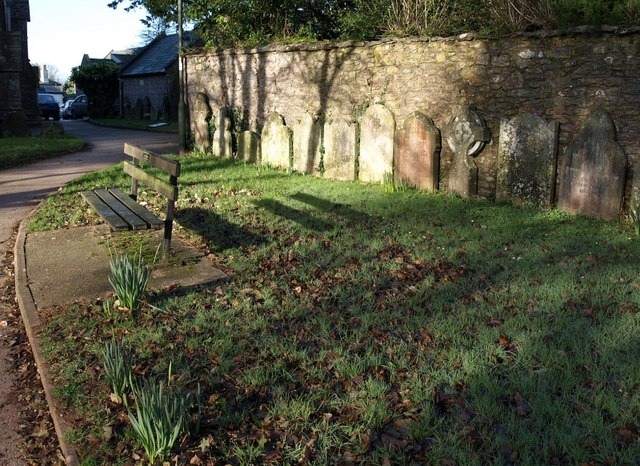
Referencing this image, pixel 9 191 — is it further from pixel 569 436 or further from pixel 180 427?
pixel 569 436

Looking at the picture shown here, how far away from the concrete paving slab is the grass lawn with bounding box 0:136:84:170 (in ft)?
27.9

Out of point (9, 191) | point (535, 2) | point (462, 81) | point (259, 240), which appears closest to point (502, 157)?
point (462, 81)

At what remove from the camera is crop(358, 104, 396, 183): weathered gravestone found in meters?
10.0

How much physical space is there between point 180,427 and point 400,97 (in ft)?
25.4

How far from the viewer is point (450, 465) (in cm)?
309

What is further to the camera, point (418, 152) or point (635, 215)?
point (418, 152)

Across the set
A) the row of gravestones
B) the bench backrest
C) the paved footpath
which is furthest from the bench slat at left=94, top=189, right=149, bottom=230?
the row of gravestones

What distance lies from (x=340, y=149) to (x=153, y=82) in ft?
102

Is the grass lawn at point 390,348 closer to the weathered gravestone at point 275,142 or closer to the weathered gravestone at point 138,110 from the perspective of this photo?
the weathered gravestone at point 275,142

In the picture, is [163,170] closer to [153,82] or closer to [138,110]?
[153,82]

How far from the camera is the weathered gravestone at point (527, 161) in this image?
8.14 m

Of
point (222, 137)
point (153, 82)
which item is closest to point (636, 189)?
point (222, 137)

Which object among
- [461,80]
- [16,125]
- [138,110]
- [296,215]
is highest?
[138,110]

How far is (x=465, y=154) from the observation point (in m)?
9.10
